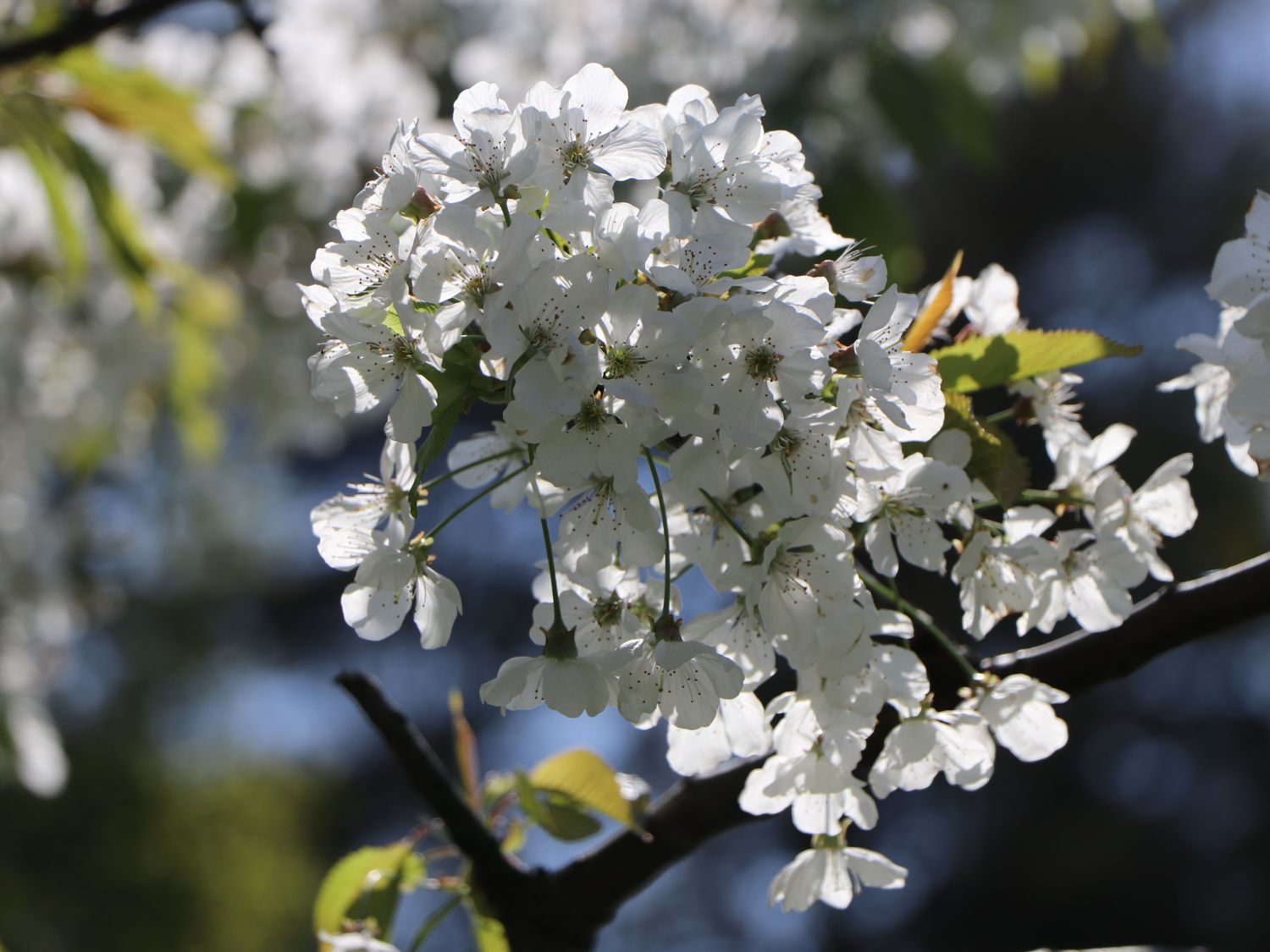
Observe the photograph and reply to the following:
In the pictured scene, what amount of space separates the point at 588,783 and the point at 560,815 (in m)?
0.04

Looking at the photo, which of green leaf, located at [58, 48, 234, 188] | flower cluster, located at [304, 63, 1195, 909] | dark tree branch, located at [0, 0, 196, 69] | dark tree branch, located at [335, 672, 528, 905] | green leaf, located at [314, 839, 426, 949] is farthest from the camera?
green leaf, located at [58, 48, 234, 188]

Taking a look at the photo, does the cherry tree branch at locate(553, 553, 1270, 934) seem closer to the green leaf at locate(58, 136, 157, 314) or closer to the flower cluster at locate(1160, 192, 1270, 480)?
the flower cluster at locate(1160, 192, 1270, 480)

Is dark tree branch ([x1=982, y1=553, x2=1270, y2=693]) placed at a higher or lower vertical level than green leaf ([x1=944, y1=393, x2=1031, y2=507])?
lower

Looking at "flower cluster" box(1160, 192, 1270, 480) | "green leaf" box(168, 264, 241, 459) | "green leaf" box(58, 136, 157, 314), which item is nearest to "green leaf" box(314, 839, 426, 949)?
"flower cluster" box(1160, 192, 1270, 480)

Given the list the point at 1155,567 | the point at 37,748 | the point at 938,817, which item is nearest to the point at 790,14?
the point at 1155,567

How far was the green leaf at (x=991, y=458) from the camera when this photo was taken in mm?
659

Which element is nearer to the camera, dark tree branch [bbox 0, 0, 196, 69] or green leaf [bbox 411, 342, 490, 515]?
green leaf [bbox 411, 342, 490, 515]

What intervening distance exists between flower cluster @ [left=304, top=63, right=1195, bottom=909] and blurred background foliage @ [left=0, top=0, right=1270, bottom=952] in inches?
11.3

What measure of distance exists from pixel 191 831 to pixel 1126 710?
631cm

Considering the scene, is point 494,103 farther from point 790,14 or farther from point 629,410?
point 790,14

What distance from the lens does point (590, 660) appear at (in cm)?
Result: 62

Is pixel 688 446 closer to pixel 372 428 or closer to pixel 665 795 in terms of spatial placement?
pixel 665 795

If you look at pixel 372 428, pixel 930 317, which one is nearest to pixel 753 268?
pixel 930 317

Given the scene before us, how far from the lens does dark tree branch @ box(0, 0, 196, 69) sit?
4.98 feet
